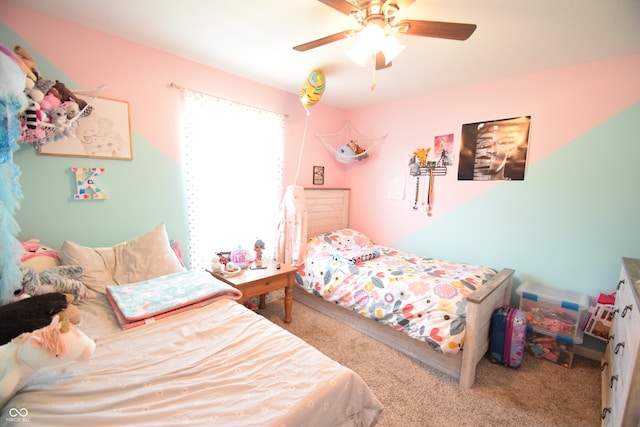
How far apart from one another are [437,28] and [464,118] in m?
1.82

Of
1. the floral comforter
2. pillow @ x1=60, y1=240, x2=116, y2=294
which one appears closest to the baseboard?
the floral comforter

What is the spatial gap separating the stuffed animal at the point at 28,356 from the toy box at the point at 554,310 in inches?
126

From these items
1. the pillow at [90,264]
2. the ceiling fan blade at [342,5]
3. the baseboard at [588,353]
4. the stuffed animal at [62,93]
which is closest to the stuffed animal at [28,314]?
the pillow at [90,264]

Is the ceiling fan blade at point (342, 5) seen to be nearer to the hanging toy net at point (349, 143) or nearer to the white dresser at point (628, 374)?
the white dresser at point (628, 374)

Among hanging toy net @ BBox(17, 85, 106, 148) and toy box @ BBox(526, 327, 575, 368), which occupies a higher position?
hanging toy net @ BBox(17, 85, 106, 148)

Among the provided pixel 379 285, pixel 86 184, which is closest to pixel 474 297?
pixel 379 285

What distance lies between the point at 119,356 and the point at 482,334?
7.92 ft

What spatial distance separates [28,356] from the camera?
929 millimetres

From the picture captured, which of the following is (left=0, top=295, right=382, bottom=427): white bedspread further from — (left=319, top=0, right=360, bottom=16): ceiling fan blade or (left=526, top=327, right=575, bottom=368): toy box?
(left=526, top=327, right=575, bottom=368): toy box

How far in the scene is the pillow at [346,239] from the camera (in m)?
3.47

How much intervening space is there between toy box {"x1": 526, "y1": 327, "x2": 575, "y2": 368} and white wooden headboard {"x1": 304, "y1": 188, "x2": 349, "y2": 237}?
8.08 feet

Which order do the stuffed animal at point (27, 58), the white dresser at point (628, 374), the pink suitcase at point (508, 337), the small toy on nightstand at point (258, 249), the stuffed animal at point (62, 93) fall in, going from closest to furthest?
the white dresser at point (628, 374) < the stuffed animal at point (27, 58) < the stuffed animal at point (62, 93) < the pink suitcase at point (508, 337) < the small toy on nightstand at point (258, 249)

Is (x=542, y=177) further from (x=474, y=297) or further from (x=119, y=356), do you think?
(x=119, y=356)

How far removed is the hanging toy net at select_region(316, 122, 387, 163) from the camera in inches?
147
